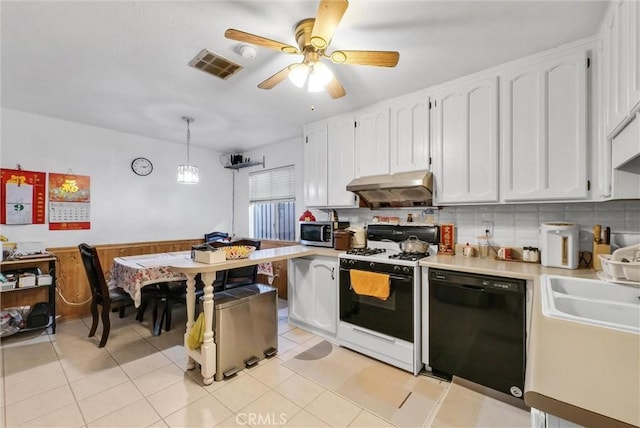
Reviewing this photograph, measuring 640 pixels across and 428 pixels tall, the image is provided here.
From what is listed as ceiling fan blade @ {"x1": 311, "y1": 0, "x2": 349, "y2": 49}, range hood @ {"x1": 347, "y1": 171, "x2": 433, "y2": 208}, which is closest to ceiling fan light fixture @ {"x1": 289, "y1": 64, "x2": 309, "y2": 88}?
ceiling fan blade @ {"x1": 311, "y1": 0, "x2": 349, "y2": 49}

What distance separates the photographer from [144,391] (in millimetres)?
2035

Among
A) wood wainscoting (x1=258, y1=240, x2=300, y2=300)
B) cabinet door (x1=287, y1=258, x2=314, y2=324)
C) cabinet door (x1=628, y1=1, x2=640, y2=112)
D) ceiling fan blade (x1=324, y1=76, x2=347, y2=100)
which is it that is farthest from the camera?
wood wainscoting (x1=258, y1=240, x2=300, y2=300)

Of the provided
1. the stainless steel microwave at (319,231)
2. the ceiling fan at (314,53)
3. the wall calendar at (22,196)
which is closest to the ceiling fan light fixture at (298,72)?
the ceiling fan at (314,53)

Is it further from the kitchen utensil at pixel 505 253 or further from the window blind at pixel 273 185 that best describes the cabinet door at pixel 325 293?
the window blind at pixel 273 185

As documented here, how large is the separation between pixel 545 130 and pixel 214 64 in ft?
8.33

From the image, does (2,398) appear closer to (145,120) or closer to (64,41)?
(64,41)

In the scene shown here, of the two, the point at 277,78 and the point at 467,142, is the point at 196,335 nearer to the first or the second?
the point at 277,78

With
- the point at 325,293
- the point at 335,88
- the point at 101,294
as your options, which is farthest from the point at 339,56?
the point at 101,294

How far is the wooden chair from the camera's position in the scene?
8.66 feet

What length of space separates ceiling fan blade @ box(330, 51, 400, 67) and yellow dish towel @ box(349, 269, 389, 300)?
1.59m

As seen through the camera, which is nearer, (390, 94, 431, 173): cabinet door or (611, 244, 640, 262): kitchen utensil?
(611, 244, 640, 262): kitchen utensil

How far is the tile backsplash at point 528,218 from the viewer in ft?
6.62

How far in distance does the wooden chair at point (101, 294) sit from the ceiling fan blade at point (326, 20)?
2.66 meters

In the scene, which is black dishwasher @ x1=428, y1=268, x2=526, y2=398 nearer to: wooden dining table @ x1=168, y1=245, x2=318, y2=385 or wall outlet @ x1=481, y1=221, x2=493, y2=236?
wall outlet @ x1=481, y1=221, x2=493, y2=236
